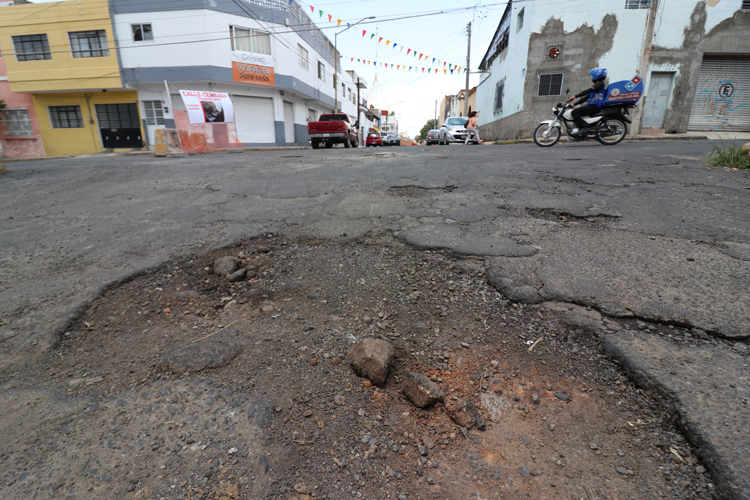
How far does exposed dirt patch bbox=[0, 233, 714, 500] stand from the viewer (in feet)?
3.83

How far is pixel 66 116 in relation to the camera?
1902 centimetres

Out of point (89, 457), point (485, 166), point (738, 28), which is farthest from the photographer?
point (738, 28)

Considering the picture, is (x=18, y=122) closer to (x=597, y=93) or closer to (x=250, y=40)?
(x=250, y=40)

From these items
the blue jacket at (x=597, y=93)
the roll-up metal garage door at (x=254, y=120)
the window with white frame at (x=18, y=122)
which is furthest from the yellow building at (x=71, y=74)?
the blue jacket at (x=597, y=93)

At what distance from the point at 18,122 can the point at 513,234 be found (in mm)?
26361

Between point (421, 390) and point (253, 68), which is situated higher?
point (253, 68)

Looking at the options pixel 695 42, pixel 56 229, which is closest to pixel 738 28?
pixel 695 42

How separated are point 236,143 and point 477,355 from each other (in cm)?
1562

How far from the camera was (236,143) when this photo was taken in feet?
49.6

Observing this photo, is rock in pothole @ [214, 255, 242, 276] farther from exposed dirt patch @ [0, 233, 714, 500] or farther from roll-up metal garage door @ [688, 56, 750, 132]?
roll-up metal garage door @ [688, 56, 750, 132]

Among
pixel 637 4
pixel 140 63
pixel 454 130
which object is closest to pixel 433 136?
pixel 454 130

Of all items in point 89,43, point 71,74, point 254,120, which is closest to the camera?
point 89,43

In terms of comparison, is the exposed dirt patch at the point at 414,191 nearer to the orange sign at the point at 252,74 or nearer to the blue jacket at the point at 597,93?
the blue jacket at the point at 597,93

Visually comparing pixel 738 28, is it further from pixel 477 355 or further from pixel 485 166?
pixel 477 355
